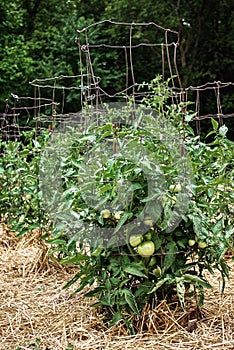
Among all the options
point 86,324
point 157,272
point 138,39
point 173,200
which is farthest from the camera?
point 138,39

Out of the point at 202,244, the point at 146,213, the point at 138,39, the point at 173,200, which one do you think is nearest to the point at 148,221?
the point at 146,213

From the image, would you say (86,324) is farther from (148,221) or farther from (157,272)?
(148,221)

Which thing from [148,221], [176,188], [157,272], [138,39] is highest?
[138,39]

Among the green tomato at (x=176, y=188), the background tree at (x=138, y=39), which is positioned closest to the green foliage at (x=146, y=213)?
the green tomato at (x=176, y=188)

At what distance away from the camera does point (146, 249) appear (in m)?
1.94

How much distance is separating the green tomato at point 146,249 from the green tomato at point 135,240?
0.06 feet

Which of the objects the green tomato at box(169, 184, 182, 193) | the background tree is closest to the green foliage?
the green tomato at box(169, 184, 182, 193)

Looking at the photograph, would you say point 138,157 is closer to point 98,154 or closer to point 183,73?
point 98,154

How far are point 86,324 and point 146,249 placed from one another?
1.82 ft

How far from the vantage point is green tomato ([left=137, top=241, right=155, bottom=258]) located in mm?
1939

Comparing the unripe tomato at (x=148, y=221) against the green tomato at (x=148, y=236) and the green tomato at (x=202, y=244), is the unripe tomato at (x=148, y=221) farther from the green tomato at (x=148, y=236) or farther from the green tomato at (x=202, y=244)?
the green tomato at (x=202, y=244)

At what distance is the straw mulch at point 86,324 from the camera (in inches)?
80.0

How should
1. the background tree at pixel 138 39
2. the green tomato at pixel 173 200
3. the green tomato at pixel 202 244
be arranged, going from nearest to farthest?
1. the green tomato at pixel 173 200
2. the green tomato at pixel 202 244
3. the background tree at pixel 138 39

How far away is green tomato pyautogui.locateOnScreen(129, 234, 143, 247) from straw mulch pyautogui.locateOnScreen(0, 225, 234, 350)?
0.33 m
